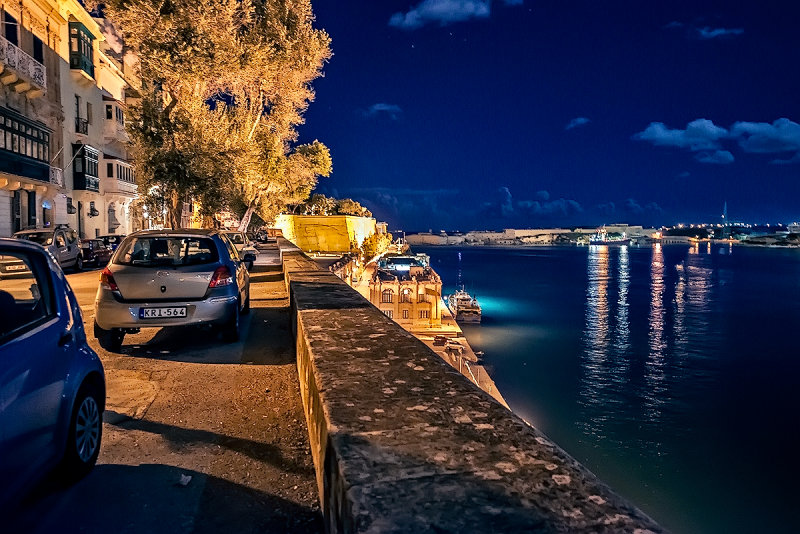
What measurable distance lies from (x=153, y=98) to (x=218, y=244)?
12353 millimetres

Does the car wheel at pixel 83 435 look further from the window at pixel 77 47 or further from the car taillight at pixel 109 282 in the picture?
the window at pixel 77 47

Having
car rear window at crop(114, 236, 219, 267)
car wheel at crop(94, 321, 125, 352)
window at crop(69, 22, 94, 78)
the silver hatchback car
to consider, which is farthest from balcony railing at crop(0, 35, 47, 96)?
car wheel at crop(94, 321, 125, 352)

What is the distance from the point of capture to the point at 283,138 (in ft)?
80.4

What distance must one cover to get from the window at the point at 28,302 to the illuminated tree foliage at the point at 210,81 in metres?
14.8

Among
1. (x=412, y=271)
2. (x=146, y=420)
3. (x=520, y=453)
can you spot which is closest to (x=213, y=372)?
(x=146, y=420)

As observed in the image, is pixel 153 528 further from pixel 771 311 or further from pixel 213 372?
pixel 771 311

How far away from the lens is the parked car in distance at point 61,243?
19.0 m

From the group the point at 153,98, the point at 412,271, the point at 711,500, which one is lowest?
the point at 711,500

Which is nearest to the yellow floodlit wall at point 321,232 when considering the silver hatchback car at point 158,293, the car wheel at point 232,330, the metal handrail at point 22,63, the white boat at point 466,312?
the white boat at point 466,312

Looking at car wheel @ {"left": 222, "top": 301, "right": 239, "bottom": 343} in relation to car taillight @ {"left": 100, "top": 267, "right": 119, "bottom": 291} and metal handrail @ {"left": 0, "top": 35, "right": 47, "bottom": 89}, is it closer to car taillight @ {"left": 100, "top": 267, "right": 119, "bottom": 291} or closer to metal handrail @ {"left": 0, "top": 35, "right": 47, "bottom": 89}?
car taillight @ {"left": 100, "top": 267, "right": 119, "bottom": 291}

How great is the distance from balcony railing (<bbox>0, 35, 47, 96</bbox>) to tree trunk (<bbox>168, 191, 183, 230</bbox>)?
1165 cm

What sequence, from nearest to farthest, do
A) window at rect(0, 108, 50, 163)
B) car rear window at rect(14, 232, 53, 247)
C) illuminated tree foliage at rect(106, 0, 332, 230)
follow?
illuminated tree foliage at rect(106, 0, 332, 230) → car rear window at rect(14, 232, 53, 247) → window at rect(0, 108, 50, 163)

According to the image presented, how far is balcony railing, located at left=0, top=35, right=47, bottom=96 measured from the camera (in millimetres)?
22555

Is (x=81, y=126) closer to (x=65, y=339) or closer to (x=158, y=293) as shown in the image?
(x=158, y=293)
